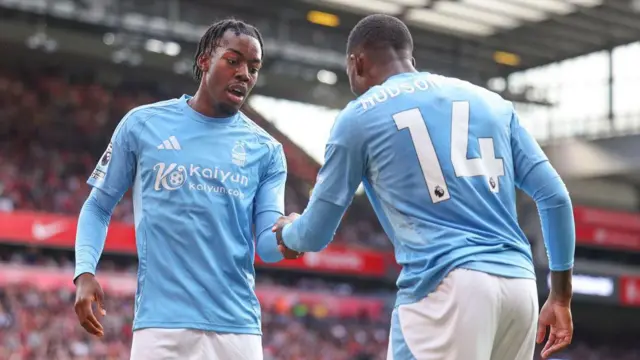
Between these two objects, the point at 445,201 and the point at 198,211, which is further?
the point at 198,211

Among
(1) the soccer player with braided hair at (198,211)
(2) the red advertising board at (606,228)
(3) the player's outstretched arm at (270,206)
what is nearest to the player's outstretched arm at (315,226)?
(1) the soccer player with braided hair at (198,211)

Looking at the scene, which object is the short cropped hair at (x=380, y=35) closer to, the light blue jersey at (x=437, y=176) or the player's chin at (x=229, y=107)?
the light blue jersey at (x=437, y=176)

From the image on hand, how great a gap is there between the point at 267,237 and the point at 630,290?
87.0 ft

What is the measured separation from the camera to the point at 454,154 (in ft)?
10.4

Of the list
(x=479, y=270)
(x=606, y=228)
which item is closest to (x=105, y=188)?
(x=479, y=270)

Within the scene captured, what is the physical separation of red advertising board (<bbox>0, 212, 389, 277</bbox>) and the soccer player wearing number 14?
17.9 metres

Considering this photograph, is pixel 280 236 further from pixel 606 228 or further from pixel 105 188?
pixel 606 228

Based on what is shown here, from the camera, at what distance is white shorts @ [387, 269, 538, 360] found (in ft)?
9.91

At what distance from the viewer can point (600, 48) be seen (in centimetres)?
3044

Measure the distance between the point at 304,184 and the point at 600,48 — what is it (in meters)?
11.1

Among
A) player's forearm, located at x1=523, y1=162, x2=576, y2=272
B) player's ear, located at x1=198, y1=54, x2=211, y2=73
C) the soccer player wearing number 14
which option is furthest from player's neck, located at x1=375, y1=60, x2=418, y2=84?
player's ear, located at x1=198, y1=54, x2=211, y2=73

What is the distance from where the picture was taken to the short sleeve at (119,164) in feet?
13.3

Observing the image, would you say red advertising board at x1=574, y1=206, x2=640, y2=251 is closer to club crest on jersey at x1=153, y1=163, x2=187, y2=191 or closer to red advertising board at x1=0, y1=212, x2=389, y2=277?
red advertising board at x1=0, y1=212, x2=389, y2=277

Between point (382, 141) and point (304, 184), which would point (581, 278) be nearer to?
point (304, 184)
